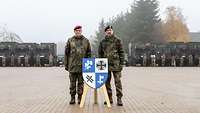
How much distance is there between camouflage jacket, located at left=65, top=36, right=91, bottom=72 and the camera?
13.0m

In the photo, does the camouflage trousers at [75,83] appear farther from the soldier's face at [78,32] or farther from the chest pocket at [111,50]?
the soldier's face at [78,32]

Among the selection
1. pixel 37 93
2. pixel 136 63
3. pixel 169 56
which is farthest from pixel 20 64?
pixel 37 93

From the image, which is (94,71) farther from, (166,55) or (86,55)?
(166,55)

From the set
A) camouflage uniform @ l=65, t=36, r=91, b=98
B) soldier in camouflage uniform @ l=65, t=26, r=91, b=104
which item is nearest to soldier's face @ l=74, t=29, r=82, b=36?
soldier in camouflage uniform @ l=65, t=26, r=91, b=104

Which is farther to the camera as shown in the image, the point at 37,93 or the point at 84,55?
the point at 37,93

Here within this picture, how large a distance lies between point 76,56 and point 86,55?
0.25 meters

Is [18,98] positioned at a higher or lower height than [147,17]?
lower

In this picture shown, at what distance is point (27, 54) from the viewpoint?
51.0 m

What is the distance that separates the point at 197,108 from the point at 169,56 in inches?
1528

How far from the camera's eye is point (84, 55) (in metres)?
13.1

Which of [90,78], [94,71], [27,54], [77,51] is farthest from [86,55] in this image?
[27,54]

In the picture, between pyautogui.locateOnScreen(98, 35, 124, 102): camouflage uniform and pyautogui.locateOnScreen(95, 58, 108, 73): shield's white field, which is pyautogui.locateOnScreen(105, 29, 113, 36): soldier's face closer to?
pyautogui.locateOnScreen(98, 35, 124, 102): camouflage uniform

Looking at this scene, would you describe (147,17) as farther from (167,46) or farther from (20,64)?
(20,64)

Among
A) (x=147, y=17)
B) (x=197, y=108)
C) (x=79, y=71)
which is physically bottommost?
(x=197, y=108)
